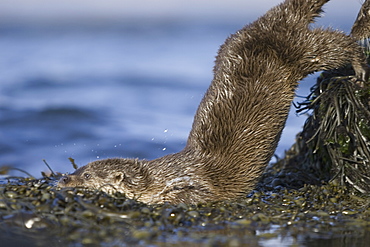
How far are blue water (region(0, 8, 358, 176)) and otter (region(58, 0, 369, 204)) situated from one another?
2331 mm

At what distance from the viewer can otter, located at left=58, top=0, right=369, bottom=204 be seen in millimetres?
5496

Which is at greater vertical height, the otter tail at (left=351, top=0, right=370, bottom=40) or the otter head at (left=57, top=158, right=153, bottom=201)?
the otter tail at (left=351, top=0, right=370, bottom=40)

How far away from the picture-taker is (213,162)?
5633mm

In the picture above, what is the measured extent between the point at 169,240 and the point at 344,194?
197cm

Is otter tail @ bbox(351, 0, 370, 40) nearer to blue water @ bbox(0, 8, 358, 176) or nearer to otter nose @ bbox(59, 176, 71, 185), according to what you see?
otter nose @ bbox(59, 176, 71, 185)

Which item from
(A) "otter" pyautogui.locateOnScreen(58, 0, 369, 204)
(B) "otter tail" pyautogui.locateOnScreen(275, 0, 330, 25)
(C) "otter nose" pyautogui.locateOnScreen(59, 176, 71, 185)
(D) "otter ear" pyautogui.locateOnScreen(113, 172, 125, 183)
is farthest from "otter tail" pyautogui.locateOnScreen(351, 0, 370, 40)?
(C) "otter nose" pyautogui.locateOnScreen(59, 176, 71, 185)

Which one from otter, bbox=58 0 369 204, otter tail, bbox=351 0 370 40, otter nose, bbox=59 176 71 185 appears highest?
otter tail, bbox=351 0 370 40

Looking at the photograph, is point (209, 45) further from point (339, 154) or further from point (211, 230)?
point (211, 230)

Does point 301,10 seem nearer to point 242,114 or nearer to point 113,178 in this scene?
point 242,114

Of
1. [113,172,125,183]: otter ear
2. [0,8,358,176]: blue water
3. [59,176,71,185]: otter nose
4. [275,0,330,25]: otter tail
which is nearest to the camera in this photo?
[59,176,71,185]: otter nose

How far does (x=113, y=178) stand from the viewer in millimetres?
5453

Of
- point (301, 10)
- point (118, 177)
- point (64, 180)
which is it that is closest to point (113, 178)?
point (118, 177)

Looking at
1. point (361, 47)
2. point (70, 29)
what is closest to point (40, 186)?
point (361, 47)

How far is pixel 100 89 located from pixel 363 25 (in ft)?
21.1
